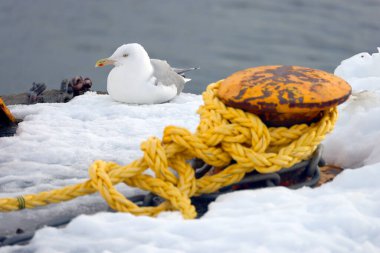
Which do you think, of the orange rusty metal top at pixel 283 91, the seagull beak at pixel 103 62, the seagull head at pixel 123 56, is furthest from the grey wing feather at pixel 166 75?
the orange rusty metal top at pixel 283 91

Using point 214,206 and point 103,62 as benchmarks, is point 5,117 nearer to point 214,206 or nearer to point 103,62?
point 103,62

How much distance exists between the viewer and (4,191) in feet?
7.20

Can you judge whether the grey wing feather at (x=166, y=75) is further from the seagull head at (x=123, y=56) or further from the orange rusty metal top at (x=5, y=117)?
the orange rusty metal top at (x=5, y=117)

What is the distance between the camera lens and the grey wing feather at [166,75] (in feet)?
13.6

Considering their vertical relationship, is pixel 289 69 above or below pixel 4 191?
above

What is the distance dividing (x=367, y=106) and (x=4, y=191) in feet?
5.12

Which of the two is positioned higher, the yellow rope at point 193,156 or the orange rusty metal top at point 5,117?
the yellow rope at point 193,156

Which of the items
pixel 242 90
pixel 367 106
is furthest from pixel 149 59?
pixel 242 90

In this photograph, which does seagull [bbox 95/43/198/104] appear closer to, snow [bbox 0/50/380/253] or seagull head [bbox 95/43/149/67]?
seagull head [bbox 95/43/149/67]

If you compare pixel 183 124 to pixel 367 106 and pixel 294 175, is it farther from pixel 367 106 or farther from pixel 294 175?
pixel 294 175

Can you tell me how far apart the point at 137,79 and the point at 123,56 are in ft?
0.74

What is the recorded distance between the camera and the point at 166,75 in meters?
4.23

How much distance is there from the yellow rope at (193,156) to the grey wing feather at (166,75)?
2307 mm

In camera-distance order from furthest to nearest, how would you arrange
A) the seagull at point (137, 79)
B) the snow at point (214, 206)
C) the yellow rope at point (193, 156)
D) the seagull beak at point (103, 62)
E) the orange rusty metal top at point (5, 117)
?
the seagull beak at point (103, 62) < the seagull at point (137, 79) < the orange rusty metal top at point (5, 117) < the yellow rope at point (193, 156) < the snow at point (214, 206)
